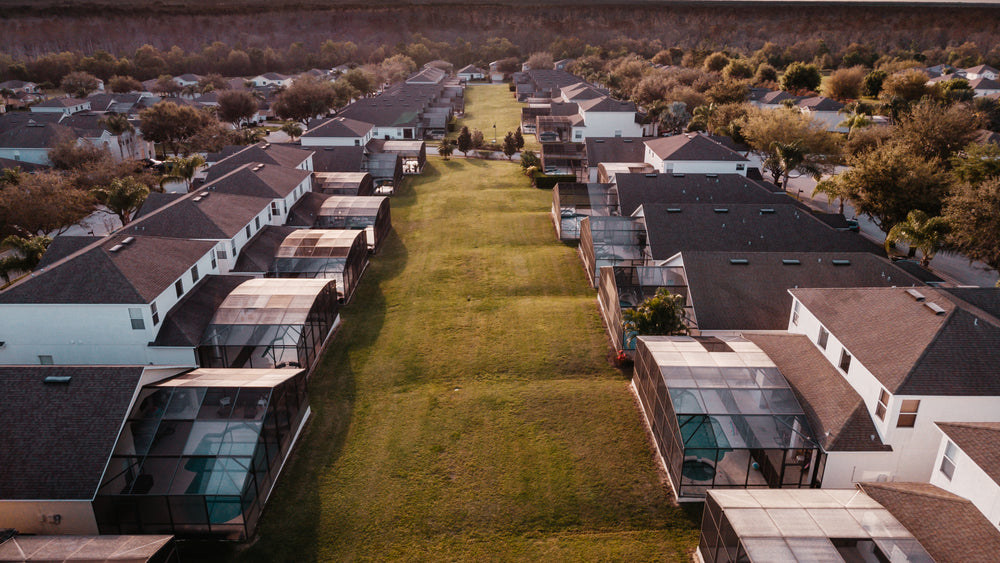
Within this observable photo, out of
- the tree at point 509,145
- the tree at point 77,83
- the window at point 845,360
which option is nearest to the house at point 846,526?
the window at point 845,360

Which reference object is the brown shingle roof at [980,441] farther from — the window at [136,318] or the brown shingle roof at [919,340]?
the window at [136,318]

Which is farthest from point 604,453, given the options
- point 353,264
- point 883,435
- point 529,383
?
point 353,264

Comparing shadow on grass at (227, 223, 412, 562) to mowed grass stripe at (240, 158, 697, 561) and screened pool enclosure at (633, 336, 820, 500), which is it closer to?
mowed grass stripe at (240, 158, 697, 561)

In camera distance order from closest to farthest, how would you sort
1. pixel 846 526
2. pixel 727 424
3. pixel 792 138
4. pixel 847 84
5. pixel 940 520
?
1. pixel 846 526
2. pixel 940 520
3. pixel 727 424
4. pixel 792 138
5. pixel 847 84

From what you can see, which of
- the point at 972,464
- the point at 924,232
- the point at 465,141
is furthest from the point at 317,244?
the point at 465,141

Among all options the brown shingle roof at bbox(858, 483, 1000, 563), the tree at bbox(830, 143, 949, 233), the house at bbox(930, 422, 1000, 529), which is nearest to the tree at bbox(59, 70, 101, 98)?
the tree at bbox(830, 143, 949, 233)

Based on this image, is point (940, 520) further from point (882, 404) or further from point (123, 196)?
point (123, 196)

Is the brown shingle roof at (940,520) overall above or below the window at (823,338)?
below
